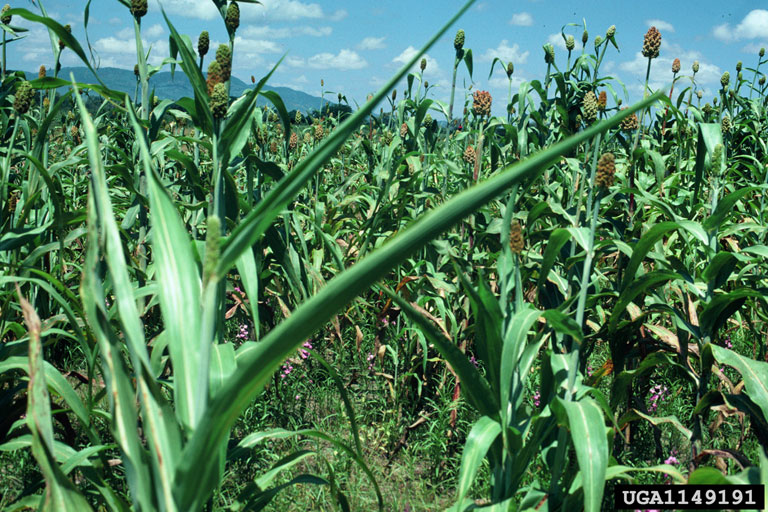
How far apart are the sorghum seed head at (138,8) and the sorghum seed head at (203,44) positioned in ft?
0.85

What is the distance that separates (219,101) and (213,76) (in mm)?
98

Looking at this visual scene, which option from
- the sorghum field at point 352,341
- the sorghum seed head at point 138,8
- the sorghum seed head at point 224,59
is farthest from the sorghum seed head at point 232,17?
the sorghum seed head at point 138,8

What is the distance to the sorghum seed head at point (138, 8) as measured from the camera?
6.46 ft

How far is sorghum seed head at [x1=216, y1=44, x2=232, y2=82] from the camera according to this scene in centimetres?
154

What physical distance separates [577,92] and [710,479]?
8.41 feet

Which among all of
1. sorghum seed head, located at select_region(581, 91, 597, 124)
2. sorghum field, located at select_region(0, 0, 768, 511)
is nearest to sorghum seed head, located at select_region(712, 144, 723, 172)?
sorghum field, located at select_region(0, 0, 768, 511)

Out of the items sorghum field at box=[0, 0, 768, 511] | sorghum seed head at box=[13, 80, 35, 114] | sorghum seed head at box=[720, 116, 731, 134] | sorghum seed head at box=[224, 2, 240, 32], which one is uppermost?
sorghum seed head at box=[720, 116, 731, 134]

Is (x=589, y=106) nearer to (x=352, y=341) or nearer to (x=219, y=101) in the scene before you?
(x=219, y=101)

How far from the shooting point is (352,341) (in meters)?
3.12

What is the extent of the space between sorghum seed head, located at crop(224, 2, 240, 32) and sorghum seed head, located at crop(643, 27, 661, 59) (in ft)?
6.00

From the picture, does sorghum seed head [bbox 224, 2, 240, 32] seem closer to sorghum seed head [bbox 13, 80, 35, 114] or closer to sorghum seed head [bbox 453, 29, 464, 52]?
sorghum seed head [bbox 13, 80, 35, 114]

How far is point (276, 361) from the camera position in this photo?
26.5 inches

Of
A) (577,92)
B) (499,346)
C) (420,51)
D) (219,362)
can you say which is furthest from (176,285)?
(577,92)

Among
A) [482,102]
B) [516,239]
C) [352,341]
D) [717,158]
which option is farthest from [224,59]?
[482,102]
